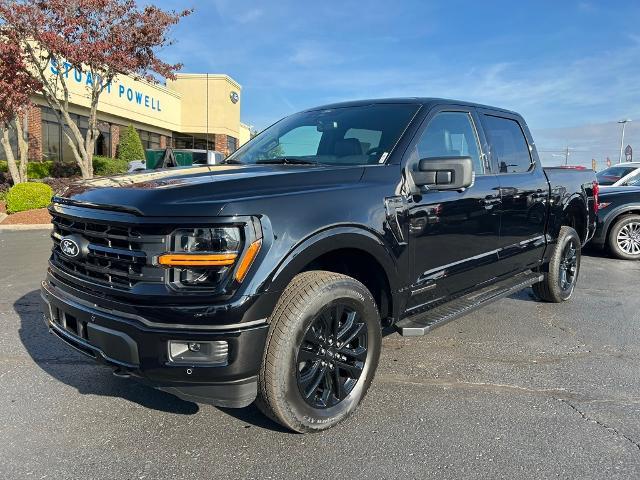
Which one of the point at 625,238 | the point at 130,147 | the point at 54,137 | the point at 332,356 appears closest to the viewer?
the point at 332,356

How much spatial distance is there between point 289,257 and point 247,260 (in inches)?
9.3

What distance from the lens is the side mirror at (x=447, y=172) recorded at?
10.4ft

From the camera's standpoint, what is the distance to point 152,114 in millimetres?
29391

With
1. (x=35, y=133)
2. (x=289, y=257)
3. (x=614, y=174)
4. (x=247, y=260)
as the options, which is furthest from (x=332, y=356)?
(x=35, y=133)

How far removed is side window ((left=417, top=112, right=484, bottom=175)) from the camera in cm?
368

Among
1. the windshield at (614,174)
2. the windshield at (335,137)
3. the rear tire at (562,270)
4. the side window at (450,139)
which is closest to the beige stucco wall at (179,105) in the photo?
the windshield at (614,174)

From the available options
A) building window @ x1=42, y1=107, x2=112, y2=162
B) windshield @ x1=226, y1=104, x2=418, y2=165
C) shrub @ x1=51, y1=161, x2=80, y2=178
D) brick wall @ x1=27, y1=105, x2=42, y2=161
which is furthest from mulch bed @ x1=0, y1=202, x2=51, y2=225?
building window @ x1=42, y1=107, x2=112, y2=162

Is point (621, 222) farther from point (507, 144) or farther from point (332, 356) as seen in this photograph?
point (332, 356)

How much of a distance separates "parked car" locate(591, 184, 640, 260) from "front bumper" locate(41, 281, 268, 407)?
8193 millimetres

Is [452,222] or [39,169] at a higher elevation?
[39,169]

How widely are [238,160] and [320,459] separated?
2.33 m

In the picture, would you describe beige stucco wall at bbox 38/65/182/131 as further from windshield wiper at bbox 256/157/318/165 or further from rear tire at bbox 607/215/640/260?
rear tire at bbox 607/215/640/260

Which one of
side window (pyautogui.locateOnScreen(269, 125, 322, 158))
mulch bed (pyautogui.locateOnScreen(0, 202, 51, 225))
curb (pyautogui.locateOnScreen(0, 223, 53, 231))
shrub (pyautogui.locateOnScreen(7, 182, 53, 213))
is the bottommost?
curb (pyautogui.locateOnScreen(0, 223, 53, 231))

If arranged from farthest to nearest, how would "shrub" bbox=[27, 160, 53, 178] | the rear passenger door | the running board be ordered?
"shrub" bbox=[27, 160, 53, 178], the rear passenger door, the running board
